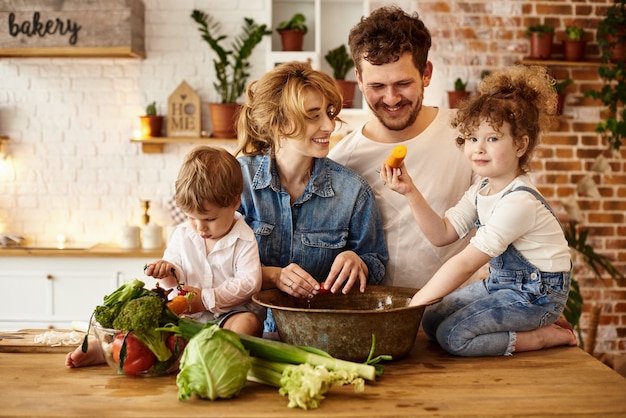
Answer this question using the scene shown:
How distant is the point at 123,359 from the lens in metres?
1.70

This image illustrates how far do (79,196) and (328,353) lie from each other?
407 centimetres

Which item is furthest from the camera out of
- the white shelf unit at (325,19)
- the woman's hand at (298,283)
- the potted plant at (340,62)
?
the white shelf unit at (325,19)

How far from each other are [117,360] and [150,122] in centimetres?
368

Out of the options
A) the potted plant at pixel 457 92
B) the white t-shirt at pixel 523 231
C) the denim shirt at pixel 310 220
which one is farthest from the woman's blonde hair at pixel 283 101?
the potted plant at pixel 457 92

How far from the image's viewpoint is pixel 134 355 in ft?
5.59

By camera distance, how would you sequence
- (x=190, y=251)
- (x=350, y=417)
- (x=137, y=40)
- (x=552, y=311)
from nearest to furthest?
(x=350, y=417), (x=552, y=311), (x=190, y=251), (x=137, y=40)

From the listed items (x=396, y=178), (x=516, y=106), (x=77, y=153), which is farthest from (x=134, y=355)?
(x=77, y=153)

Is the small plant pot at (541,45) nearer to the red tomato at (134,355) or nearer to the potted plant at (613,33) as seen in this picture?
the potted plant at (613,33)

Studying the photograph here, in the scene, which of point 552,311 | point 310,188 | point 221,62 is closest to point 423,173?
point 310,188

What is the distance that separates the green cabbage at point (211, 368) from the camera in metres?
1.57

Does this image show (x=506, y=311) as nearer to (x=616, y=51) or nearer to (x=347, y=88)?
(x=347, y=88)

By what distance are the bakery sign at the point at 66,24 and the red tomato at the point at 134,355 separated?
11.7ft

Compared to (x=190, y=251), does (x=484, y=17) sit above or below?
above

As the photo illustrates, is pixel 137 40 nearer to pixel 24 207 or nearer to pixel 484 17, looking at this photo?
pixel 24 207
